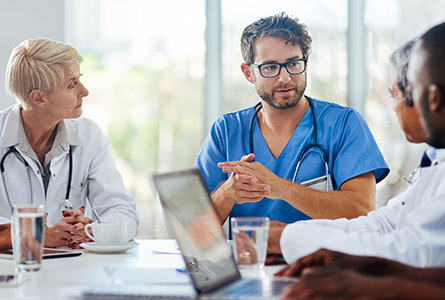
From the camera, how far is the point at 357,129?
7.30 ft

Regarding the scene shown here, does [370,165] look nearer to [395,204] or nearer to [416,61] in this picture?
[395,204]

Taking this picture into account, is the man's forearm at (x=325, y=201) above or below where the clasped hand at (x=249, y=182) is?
below

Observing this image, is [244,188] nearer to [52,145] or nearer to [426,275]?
[52,145]

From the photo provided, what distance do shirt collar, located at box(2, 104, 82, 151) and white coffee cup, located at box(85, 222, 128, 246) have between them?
670 mm

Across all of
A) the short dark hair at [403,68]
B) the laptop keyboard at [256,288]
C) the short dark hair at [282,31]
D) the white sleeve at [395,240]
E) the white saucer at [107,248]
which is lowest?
the white saucer at [107,248]

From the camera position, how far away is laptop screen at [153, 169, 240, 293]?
106cm

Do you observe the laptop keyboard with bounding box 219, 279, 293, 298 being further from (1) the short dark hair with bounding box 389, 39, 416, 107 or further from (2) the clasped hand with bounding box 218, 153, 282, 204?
(2) the clasped hand with bounding box 218, 153, 282, 204

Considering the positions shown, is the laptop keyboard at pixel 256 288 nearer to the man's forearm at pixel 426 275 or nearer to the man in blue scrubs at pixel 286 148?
the man's forearm at pixel 426 275

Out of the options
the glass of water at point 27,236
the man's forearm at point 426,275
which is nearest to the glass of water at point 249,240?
the man's forearm at point 426,275

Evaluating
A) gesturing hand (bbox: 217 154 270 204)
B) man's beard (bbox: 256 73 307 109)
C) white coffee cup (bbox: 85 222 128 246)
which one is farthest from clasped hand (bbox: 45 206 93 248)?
man's beard (bbox: 256 73 307 109)

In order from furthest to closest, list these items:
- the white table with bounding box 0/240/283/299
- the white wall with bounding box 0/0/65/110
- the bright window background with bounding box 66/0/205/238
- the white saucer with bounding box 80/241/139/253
Result: the bright window background with bounding box 66/0/205/238 → the white wall with bounding box 0/0/65/110 → the white saucer with bounding box 80/241/139/253 → the white table with bounding box 0/240/283/299

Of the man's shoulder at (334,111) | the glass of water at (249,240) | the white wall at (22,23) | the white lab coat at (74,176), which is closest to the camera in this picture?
the glass of water at (249,240)

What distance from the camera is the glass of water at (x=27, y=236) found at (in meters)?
1.34

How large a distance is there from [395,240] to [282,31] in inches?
50.3
